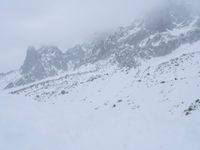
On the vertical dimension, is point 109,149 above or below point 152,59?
above

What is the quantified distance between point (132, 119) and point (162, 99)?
6.60 m

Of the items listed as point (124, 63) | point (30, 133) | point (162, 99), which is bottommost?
point (124, 63)

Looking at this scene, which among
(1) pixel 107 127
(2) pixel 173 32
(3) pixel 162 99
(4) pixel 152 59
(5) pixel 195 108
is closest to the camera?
(5) pixel 195 108

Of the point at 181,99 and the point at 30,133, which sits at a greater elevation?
the point at 30,133

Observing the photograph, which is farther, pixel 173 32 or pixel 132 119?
pixel 173 32

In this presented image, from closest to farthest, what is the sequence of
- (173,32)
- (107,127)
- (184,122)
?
(184,122)
(107,127)
(173,32)

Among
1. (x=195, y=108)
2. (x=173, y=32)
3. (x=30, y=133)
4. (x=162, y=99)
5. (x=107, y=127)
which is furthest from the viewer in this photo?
(x=173, y=32)

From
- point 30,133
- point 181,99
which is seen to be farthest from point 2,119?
point 181,99

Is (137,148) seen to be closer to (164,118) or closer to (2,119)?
(164,118)

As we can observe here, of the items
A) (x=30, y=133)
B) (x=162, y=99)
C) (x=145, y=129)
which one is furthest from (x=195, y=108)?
(x=30, y=133)

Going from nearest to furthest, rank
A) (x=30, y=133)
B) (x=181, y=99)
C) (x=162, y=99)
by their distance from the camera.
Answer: (x=30, y=133) → (x=181, y=99) → (x=162, y=99)

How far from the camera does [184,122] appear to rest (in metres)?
21.6

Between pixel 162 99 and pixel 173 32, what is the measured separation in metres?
176

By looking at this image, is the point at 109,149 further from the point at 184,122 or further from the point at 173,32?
the point at 173,32
